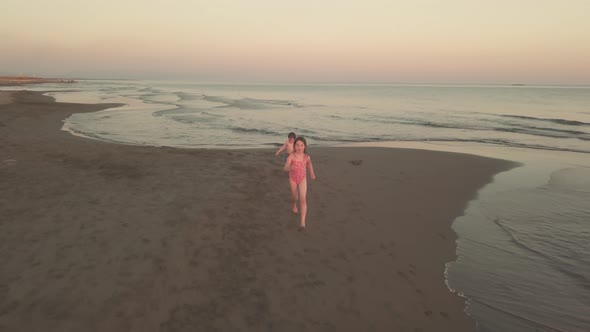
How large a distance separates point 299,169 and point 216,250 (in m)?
2.29

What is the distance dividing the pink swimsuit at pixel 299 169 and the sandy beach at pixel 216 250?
1.12 metres

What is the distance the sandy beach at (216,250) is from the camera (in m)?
4.42

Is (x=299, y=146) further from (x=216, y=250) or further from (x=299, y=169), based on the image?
(x=216, y=250)

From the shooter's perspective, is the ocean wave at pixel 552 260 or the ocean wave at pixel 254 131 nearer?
the ocean wave at pixel 552 260

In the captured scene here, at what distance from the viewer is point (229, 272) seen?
5.32m

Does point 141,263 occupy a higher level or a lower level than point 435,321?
higher

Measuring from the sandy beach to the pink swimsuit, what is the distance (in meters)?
1.12

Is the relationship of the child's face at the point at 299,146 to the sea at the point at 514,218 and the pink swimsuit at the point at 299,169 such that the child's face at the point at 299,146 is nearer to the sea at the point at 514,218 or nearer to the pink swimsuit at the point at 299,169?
the pink swimsuit at the point at 299,169

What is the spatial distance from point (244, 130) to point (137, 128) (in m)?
7.60

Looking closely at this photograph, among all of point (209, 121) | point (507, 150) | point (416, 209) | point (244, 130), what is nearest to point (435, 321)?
point (416, 209)

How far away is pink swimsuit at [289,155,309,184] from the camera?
6824mm

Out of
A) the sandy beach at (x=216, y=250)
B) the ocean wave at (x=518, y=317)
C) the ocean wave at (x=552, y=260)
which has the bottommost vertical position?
the ocean wave at (x=518, y=317)

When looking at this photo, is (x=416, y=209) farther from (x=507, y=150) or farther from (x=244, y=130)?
(x=244, y=130)

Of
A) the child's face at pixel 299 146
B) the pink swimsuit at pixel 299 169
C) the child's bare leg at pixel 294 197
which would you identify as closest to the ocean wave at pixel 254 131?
the child's bare leg at pixel 294 197
